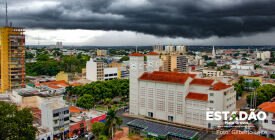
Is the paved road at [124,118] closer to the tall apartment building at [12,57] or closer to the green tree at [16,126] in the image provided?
the green tree at [16,126]

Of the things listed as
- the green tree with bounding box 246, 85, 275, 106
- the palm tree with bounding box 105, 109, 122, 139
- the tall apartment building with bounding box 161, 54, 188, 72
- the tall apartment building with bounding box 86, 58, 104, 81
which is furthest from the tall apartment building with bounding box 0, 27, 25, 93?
the tall apartment building with bounding box 161, 54, 188, 72

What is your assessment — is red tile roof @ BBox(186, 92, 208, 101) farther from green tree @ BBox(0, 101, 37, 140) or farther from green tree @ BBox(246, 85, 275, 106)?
green tree @ BBox(0, 101, 37, 140)

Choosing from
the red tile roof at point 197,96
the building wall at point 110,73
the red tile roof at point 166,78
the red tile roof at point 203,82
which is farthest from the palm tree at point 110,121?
the building wall at point 110,73

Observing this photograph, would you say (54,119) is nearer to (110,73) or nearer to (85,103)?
(85,103)

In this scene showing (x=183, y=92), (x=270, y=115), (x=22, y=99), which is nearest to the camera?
(x=270, y=115)

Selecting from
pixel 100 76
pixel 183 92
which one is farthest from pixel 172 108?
pixel 100 76

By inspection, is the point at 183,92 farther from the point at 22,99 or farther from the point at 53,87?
the point at 53,87
